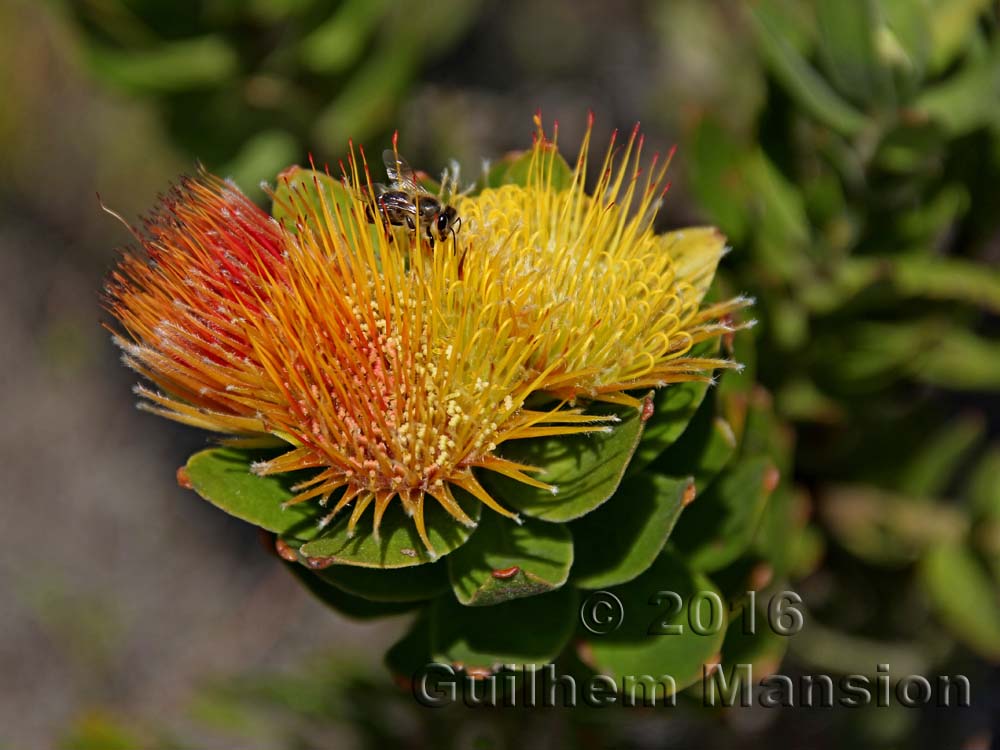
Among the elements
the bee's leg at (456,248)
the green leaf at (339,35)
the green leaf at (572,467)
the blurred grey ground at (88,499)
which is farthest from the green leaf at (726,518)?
the blurred grey ground at (88,499)

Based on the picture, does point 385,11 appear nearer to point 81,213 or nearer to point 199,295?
point 199,295

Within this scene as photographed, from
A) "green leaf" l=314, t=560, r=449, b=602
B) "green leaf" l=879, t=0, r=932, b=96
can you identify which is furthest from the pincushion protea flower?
"green leaf" l=879, t=0, r=932, b=96

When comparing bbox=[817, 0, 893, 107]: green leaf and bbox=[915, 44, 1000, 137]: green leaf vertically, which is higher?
bbox=[817, 0, 893, 107]: green leaf

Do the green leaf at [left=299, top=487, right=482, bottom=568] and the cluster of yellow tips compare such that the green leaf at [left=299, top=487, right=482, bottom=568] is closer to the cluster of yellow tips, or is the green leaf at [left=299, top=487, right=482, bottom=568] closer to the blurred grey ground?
the cluster of yellow tips

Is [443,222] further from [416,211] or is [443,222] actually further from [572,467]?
[572,467]

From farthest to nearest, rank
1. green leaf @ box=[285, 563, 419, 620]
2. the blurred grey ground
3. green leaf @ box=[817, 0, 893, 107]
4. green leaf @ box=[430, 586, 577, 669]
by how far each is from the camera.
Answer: the blurred grey ground → green leaf @ box=[817, 0, 893, 107] → green leaf @ box=[285, 563, 419, 620] → green leaf @ box=[430, 586, 577, 669]

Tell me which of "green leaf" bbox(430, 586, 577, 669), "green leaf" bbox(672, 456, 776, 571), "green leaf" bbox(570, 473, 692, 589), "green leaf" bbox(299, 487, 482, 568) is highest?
"green leaf" bbox(299, 487, 482, 568)

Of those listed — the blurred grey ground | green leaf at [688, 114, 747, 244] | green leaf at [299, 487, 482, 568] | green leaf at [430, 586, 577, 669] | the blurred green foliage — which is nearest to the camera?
green leaf at [299, 487, 482, 568]

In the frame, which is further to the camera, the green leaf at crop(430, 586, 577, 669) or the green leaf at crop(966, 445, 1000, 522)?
the green leaf at crop(966, 445, 1000, 522)
